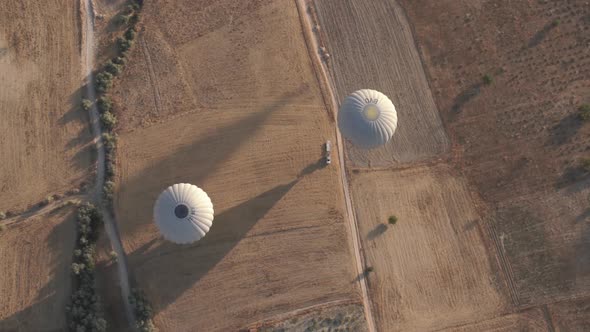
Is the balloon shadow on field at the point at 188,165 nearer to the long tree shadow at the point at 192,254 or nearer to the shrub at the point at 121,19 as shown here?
the long tree shadow at the point at 192,254

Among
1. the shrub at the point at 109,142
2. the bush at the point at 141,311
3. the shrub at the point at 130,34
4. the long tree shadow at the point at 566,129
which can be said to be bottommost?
the bush at the point at 141,311

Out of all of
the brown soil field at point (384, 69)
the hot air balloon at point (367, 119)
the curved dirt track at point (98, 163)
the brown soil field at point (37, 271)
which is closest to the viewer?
the hot air balloon at point (367, 119)

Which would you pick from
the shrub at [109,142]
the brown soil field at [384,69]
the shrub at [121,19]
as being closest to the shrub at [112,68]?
the shrub at [121,19]

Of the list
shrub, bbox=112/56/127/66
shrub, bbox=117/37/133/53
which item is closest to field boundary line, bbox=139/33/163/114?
shrub, bbox=117/37/133/53

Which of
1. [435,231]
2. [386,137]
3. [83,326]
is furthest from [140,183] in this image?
[435,231]

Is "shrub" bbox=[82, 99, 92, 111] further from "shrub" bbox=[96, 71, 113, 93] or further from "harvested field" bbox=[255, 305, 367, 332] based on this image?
"harvested field" bbox=[255, 305, 367, 332]

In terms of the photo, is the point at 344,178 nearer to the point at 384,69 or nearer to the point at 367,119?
the point at 367,119
